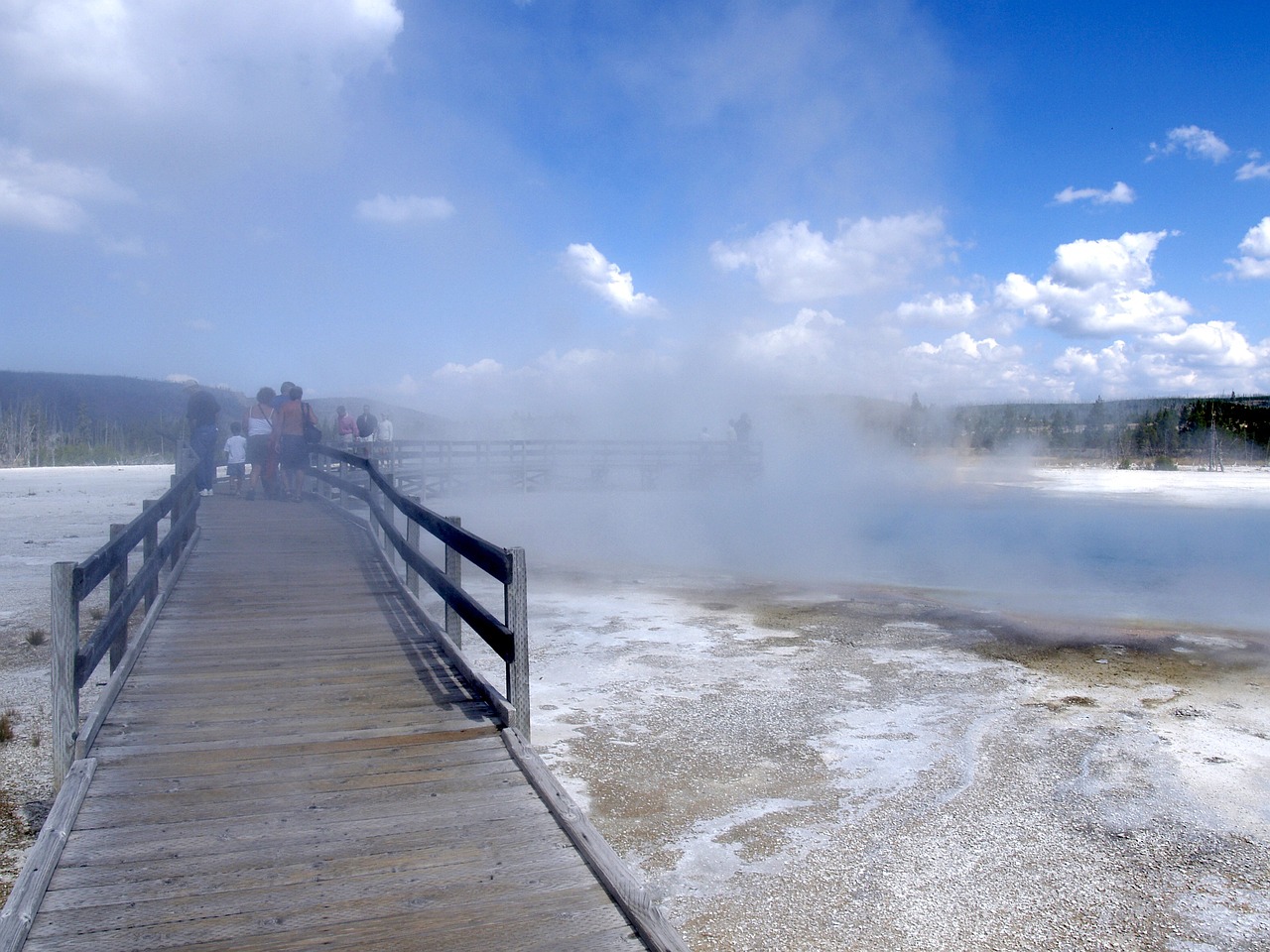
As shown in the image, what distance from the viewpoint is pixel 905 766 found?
548 centimetres

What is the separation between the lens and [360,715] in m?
4.23

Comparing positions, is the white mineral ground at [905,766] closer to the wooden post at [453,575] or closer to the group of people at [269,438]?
the wooden post at [453,575]

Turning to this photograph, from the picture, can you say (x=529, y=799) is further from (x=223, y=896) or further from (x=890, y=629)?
(x=890, y=629)

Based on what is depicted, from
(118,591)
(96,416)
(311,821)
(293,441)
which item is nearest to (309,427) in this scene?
(293,441)

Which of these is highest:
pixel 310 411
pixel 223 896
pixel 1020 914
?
pixel 310 411

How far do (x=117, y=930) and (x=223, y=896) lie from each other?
0.27 m

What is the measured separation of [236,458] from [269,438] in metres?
2.24

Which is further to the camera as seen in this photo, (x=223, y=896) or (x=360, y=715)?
(x=360, y=715)

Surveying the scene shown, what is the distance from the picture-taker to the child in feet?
48.1

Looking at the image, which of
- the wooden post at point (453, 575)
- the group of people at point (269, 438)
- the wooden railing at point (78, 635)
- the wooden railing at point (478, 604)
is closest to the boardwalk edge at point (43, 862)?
the wooden railing at point (78, 635)

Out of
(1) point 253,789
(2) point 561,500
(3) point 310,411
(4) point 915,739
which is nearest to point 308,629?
(1) point 253,789

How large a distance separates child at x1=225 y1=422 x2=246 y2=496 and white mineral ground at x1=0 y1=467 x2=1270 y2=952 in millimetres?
4448

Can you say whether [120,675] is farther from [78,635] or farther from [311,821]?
[311,821]

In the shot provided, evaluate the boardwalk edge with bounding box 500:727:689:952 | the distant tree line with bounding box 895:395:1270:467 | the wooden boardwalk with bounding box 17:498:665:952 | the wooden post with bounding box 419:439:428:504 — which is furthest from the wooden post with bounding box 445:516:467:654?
the distant tree line with bounding box 895:395:1270:467
